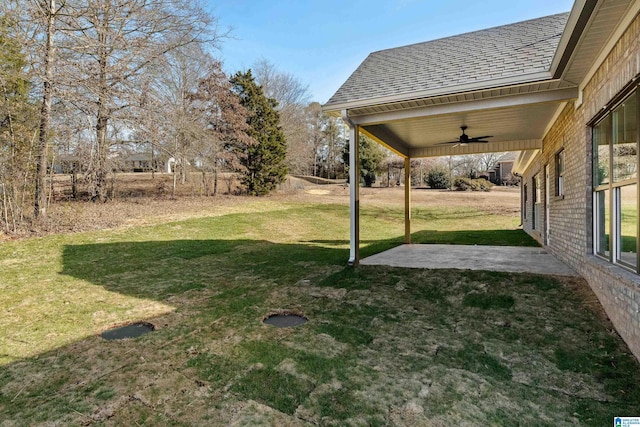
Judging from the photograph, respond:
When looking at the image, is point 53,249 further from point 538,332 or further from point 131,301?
point 538,332

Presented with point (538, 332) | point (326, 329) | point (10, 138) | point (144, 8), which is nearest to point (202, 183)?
point (144, 8)

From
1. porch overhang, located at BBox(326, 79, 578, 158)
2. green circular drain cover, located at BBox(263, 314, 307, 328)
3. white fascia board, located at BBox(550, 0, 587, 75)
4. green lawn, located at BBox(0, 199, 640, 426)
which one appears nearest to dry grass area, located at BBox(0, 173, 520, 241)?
green lawn, located at BBox(0, 199, 640, 426)

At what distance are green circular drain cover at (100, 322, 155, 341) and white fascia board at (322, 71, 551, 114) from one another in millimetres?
4371

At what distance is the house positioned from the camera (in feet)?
10.0

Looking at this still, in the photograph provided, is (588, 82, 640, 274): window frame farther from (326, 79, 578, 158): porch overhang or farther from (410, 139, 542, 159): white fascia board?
(410, 139, 542, 159): white fascia board

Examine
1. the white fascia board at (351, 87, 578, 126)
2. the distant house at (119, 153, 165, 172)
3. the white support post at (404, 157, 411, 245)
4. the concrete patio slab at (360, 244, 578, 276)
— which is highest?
the distant house at (119, 153, 165, 172)

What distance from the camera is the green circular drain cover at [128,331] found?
3557 mm

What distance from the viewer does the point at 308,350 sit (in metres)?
3.21

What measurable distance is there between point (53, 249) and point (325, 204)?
44.0 feet

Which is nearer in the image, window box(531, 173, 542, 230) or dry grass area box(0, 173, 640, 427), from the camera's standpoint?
dry grass area box(0, 173, 640, 427)

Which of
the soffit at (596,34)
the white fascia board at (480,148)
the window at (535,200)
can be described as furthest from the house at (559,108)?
the window at (535,200)

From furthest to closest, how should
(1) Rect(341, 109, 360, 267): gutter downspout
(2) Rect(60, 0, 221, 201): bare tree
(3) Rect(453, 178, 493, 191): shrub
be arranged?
(3) Rect(453, 178, 493, 191): shrub < (2) Rect(60, 0, 221, 201): bare tree < (1) Rect(341, 109, 360, 267): gutter downspout

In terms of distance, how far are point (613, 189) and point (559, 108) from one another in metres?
3.13

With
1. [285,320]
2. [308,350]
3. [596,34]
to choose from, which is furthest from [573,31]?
[285,320]
